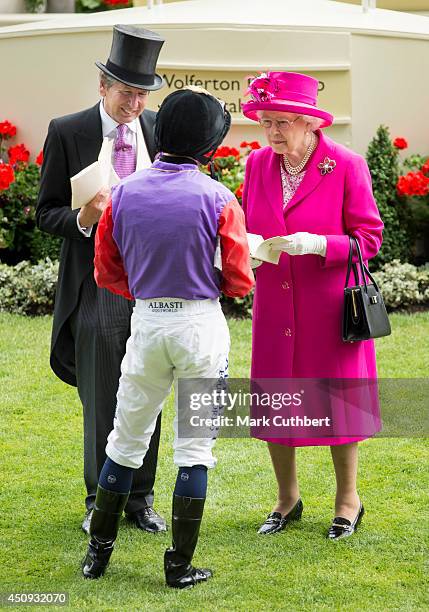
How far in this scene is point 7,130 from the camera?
10367mm

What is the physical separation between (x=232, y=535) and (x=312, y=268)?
47.8 inches

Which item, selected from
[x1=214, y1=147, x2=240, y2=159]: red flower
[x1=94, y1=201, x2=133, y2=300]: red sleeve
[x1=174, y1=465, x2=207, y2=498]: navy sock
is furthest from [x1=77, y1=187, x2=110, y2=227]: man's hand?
[x1=214, y1=147, x2=240, y2=159]: red flower

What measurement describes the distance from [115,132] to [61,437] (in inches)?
86.2

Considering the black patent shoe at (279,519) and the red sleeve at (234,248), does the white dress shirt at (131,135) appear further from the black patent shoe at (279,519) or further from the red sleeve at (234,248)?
the black patent shoe at (279,519)

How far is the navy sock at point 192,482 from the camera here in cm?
423

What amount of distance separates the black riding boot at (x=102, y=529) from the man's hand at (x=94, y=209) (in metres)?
1.08

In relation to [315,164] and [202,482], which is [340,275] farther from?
[202,482]

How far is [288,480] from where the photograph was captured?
5.08 meters

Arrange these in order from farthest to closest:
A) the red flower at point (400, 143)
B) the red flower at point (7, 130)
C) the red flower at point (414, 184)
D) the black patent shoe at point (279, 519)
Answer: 1. the red flower at point (7, 130)
2. the red flower at point (400, 143)
3. the red flower at point (414, 184)
4. the black patent shoe at point (279, 519)

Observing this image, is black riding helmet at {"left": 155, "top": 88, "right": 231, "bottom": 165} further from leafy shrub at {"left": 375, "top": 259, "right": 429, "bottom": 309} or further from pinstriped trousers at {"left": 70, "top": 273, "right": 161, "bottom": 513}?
A: leafy shrub at {"left": 375, "top": 259, "right": 429, "bottom": 309}

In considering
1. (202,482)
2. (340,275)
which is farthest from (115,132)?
(202,482)

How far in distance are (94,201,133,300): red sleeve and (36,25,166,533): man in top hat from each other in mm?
472

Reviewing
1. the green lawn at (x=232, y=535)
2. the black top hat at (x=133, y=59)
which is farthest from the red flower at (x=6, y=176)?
the black top hat at (x=133, y=59)

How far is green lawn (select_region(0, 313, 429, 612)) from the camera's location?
14.3 ft
